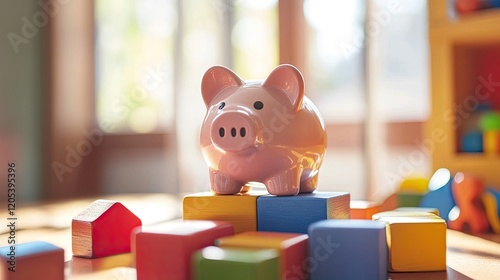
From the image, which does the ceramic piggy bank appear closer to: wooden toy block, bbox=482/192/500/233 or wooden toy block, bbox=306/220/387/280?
wooden toy block, bbox=306/220/387/280

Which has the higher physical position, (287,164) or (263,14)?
(263,14)

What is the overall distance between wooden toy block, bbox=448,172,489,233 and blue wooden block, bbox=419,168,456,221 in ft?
0.06

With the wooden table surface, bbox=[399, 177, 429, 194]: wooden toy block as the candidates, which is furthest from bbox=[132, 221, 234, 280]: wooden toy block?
bbox=[399, 177, 429, 194]: wooden toy block

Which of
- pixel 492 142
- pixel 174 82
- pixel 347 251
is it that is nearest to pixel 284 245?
pixel 347 251

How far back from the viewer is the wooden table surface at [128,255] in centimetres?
119

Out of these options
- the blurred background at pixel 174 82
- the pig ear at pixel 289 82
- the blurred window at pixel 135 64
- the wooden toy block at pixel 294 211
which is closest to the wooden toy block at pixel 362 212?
the wooden toy block at pixel 294 211

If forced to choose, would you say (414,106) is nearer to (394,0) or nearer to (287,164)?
(394,0)

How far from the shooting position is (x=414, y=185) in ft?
6.62

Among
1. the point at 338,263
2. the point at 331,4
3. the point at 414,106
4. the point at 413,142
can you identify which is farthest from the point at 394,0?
the point at 338,263

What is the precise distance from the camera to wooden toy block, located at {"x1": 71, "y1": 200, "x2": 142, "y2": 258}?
1.39 meters

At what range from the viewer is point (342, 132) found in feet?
9.50

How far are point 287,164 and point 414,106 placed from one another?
160cm

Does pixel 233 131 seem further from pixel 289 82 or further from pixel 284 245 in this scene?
pixel 284 245

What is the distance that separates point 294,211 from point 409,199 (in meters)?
0.82
